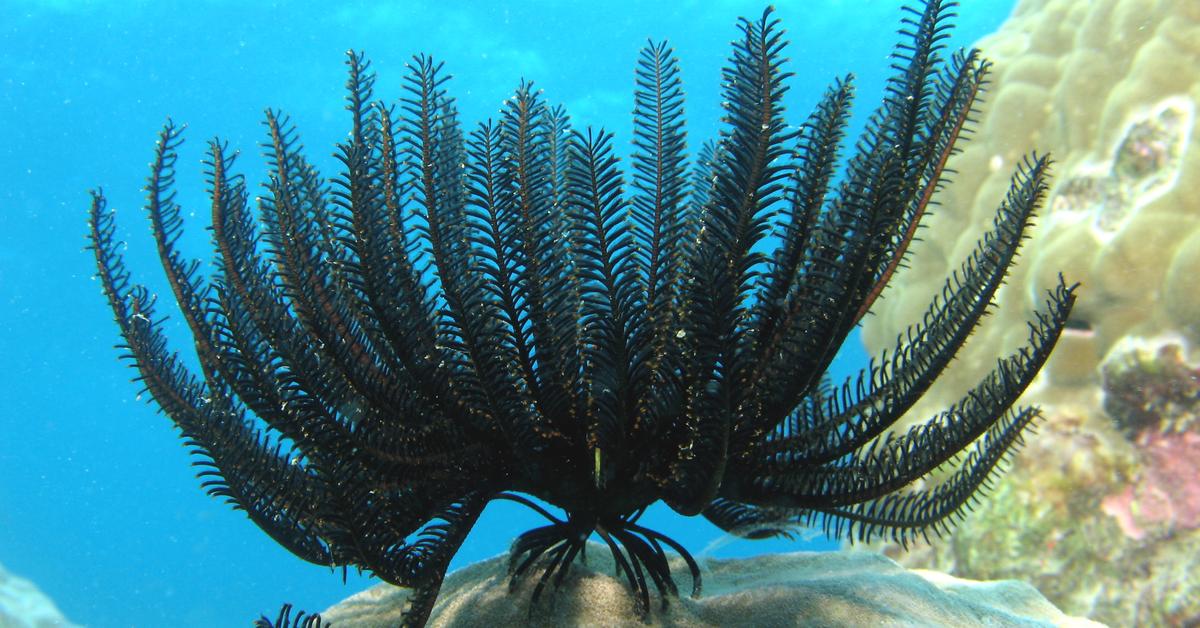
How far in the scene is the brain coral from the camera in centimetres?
540

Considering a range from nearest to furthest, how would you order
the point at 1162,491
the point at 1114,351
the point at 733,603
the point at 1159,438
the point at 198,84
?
the point at 733,603 < the point at 1162,491 < the point at 1159,438 < the point at 1114,351 < the point at 198,84

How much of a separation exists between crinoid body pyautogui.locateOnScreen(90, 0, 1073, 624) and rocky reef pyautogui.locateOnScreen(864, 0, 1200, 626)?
347 centimetres

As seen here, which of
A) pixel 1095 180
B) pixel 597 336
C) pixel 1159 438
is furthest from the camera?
pixel 1095 180

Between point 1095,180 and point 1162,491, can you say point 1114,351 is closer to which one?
point 1162,491

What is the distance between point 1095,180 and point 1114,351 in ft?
5.39

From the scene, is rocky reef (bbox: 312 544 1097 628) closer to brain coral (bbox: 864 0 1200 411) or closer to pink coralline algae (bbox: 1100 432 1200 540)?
pink coralline algae (bbox: 1100 432 1200 540)

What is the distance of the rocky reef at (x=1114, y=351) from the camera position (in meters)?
5.05

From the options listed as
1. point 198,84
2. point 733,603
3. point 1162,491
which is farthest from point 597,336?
point 198,84

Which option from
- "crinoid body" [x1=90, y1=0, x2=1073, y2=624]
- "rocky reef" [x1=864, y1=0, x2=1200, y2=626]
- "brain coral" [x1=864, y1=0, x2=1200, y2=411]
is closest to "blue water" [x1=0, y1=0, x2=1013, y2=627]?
"brain coral" [x1=864, y1=0, x2=1200, y2=411]

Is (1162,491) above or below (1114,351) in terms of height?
below

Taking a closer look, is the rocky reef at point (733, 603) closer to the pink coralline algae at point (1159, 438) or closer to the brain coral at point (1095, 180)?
the pink coralline algae at point (1159, 438)

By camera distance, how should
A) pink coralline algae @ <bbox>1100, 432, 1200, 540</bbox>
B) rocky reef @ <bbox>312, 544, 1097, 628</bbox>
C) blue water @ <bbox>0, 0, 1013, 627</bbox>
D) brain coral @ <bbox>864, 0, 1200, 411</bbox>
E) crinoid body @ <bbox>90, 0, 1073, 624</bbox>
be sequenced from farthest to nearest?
1. blue water @ <bbox>0, 0, 1013, 627</bbox>
2. brain coral @ <bbox>864, 0, 1200, 411</bbox>
3. pink coralline algae @ <bbox>1100, 432, 1200, 540</bbox>
4. rocky reef @ <bbox>312, 544, 1097, 628</bbox>
5. crinoid body @ <bbox>90, 0, 1073, 624</bbox>

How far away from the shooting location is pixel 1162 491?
5.06 metres

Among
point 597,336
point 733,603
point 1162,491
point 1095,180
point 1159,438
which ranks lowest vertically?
point 733,603
